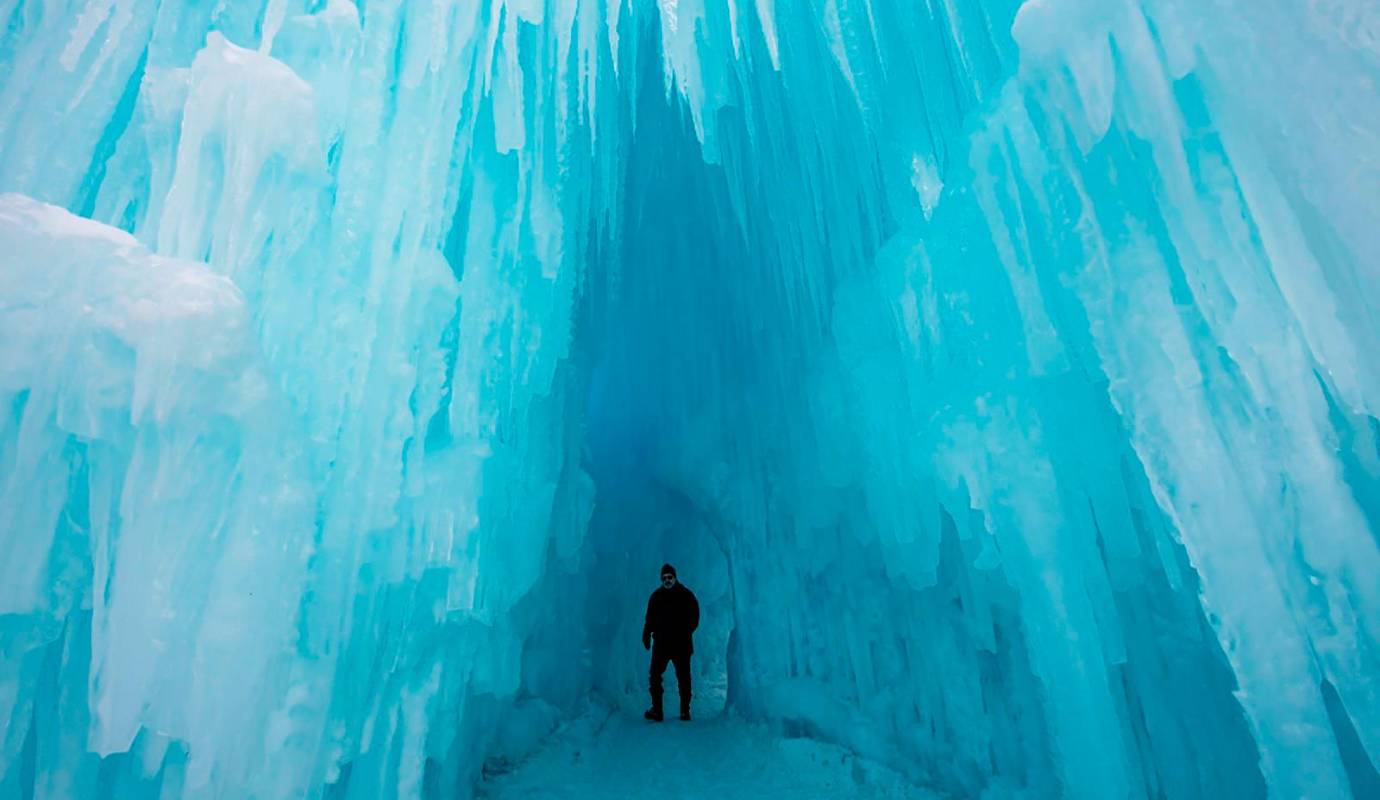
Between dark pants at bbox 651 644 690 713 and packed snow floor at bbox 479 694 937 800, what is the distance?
38cm

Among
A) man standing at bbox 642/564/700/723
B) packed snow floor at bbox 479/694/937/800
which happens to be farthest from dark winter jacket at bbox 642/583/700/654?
packed snow floor at bbox 479/694/937/800

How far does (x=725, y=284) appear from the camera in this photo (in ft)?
25.4

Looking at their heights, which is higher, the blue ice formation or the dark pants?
the blue ice formation

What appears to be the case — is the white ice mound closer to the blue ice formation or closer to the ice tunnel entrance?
the blue ice formation

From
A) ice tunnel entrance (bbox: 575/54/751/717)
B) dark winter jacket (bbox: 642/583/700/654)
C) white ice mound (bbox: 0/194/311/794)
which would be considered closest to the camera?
white ice mound (bbox: 0/194/311/794)

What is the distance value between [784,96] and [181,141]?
14.4 ft

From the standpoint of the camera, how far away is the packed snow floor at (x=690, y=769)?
4.95 m

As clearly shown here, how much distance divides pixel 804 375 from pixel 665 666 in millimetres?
3130

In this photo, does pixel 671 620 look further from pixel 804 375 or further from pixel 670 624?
pixel 804 375

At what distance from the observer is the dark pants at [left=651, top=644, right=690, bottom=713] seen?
6.75m

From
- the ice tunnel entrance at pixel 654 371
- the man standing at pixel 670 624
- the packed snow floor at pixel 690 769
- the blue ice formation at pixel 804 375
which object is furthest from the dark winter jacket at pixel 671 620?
the ice tunnel entrance at pixel 654 371

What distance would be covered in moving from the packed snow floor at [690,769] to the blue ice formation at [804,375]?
300mm

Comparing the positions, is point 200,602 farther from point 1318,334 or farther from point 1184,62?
point 1184,62

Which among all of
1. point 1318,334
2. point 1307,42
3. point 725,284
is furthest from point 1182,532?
point 725,284
